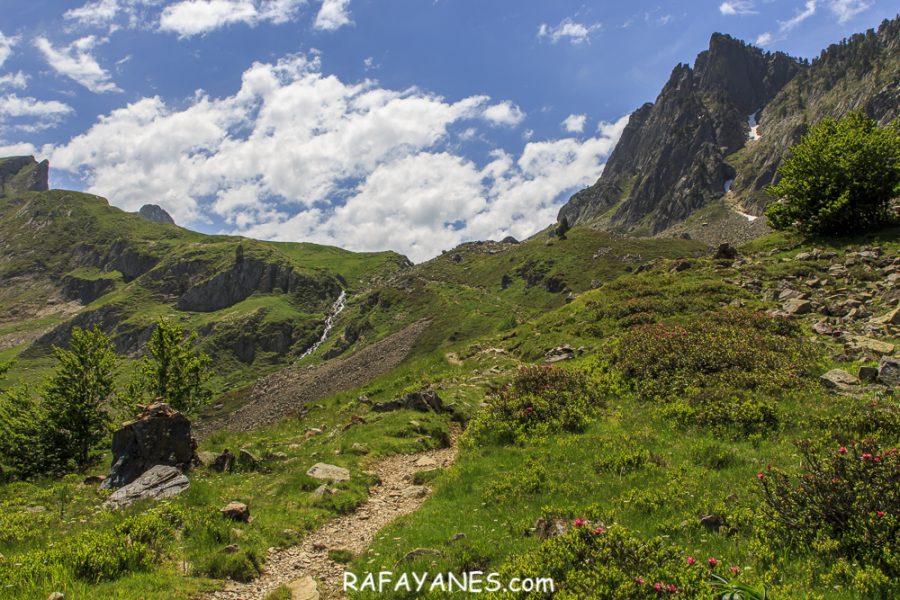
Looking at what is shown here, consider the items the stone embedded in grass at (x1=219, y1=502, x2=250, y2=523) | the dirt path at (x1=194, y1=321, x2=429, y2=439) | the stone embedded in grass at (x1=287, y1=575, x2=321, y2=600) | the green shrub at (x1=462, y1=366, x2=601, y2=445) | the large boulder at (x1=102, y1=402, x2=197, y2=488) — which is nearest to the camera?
the stone embedded in grass at (x1=287, y1=575, x2=321, y2=600)

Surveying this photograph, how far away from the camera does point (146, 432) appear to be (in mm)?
17719

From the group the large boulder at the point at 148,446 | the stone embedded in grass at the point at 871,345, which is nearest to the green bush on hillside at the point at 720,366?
the stone embedded in grass at the point at 871,345

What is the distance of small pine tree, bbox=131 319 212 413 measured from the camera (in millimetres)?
32669

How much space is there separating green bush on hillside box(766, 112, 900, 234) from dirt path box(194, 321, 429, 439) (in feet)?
190

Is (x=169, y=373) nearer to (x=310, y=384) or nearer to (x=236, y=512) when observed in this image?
(x=236, y=512)

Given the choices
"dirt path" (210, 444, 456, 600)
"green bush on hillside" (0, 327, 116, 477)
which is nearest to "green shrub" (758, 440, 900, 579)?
"dirt path" (210, 444, 456, 600)

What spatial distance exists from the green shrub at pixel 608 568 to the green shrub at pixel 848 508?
2.54 meters

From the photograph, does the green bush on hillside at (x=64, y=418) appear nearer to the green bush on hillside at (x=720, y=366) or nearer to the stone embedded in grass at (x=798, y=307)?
the green bush on hillside at (x=720, y=366)

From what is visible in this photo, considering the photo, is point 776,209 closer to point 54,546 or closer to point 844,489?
point 844,489

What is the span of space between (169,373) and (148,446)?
58.3 ft

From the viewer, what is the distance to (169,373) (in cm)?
3325

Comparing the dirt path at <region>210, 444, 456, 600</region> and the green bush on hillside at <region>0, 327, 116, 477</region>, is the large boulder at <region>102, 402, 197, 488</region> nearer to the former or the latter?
the dirt path at <region>210, 444, 456, 600</region>

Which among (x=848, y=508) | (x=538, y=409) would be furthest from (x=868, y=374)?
(x=538, y=409)

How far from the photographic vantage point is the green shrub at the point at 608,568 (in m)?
6.45
